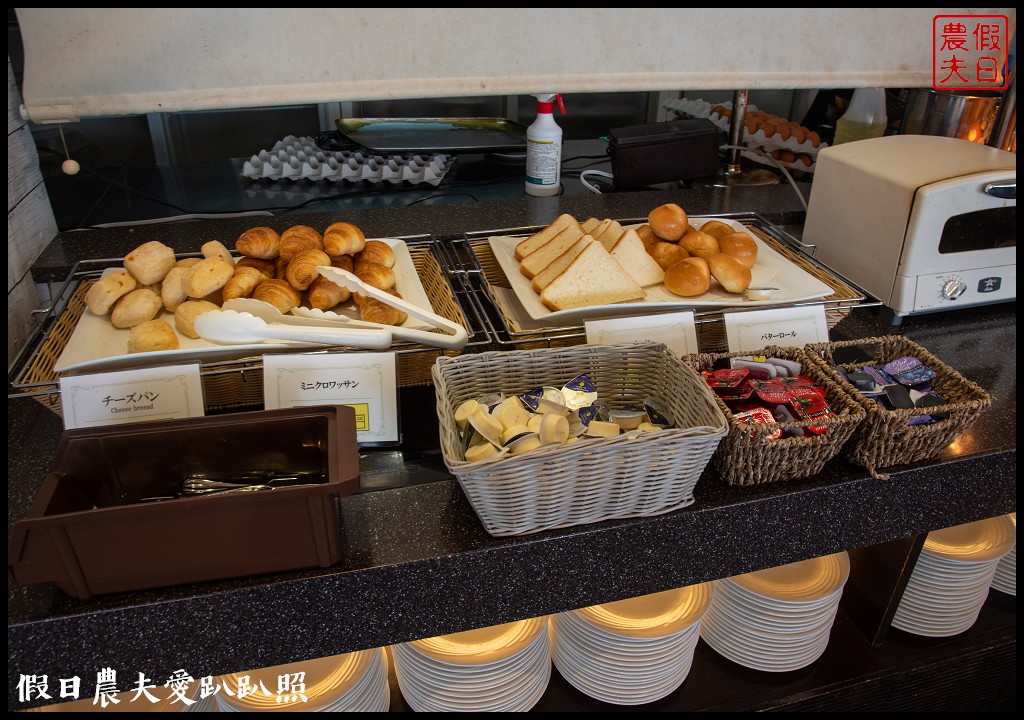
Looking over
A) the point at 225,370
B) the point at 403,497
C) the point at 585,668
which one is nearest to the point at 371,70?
the point at 225,370

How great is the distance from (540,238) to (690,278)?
0.92 ft

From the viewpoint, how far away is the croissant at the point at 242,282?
1.07m

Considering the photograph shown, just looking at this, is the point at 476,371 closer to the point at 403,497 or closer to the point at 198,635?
the point at 403,497

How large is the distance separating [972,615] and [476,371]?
108 cm

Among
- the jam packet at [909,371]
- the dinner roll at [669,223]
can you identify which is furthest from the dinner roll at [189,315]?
the jam packet at [909,371]

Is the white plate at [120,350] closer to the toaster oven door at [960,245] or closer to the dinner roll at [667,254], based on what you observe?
the dinner roll at [667,254]

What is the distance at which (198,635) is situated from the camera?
2.58ft

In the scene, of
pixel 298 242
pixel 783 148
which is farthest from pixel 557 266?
pixel 783 148

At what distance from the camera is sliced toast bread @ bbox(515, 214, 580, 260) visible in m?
1.26

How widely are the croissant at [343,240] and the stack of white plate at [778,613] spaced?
0.83 metres

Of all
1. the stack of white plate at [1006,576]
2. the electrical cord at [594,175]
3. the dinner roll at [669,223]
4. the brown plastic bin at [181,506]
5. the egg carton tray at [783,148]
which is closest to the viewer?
the brown plastic bin at [181,506]

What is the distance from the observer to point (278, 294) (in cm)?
106

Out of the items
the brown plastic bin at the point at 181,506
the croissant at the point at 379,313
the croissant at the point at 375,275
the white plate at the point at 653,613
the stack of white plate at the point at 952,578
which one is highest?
the croissant at the point at 375,275

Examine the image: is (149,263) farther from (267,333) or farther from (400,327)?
(400,327)
